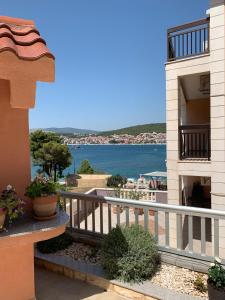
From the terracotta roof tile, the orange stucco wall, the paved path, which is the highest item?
the terracotta roof tile

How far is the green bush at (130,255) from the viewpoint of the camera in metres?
4.17

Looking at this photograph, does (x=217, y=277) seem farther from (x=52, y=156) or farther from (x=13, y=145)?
(x=52, y=156)

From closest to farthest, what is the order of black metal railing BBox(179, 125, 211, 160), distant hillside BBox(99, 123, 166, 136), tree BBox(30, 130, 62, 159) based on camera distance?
black metal railing BBox(179, 125, 211, 160) → tree BBox(30, 130, 62, 159) → distant hillside BBox(99, 123, 166, 136)

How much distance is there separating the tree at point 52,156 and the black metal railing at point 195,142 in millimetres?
27066

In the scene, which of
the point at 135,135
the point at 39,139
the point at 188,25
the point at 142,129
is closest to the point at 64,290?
the point at 188,25

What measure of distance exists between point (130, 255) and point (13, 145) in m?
2.30

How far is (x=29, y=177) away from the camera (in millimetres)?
3684

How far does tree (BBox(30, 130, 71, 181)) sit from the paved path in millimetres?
31170

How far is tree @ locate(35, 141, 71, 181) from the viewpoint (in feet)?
119

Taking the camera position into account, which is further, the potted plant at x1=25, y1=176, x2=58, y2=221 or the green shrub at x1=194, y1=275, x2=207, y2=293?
the green shrub at x1=194, y1=275, x2=207, y2=293

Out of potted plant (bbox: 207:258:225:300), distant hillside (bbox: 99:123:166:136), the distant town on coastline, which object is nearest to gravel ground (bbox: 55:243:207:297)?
potted plant (bbox: 207:258:225:300)

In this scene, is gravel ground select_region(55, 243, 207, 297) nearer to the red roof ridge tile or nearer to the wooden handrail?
the red roof ridge tile

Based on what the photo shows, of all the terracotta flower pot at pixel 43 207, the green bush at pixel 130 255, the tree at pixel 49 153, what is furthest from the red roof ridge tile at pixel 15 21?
the tree at pixel 49 153

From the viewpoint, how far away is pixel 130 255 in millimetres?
4250
